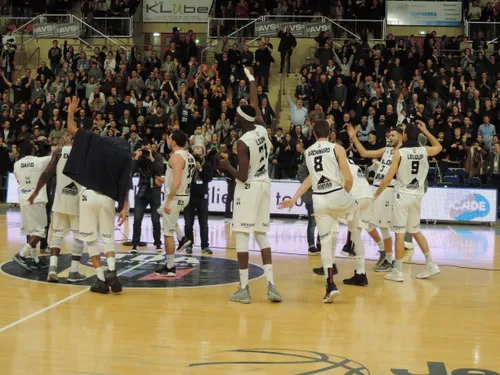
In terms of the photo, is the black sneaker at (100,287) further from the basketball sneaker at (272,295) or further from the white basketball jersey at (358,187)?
the white basketball jersey at (358,187)

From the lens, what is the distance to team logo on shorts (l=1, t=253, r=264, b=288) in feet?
35.8

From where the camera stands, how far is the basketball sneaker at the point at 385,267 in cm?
1240

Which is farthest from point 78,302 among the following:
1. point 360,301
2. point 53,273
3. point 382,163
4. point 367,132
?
point 367,132

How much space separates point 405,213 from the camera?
37.7ft

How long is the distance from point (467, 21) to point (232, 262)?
18895mm

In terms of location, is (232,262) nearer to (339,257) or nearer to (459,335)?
(339,257)

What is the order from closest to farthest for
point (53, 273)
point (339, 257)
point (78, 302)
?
point (78, 302) < point (53, 273) < point (339, 257)

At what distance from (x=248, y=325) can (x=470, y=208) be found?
42.2 ft

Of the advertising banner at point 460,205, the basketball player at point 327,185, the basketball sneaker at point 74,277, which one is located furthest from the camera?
the advertising banner at point 460,205

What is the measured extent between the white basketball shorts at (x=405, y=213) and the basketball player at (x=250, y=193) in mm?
2496

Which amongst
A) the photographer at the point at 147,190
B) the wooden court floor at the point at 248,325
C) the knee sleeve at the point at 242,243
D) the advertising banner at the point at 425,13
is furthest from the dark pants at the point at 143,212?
the advertising banner at the point at 425,13

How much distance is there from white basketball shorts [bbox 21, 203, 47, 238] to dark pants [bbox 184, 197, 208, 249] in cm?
279

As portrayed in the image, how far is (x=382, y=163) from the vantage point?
41.5 ft

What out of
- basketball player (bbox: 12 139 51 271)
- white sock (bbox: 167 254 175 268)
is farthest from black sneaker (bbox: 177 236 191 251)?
basketball player (bbox: 12 139 51 271)
